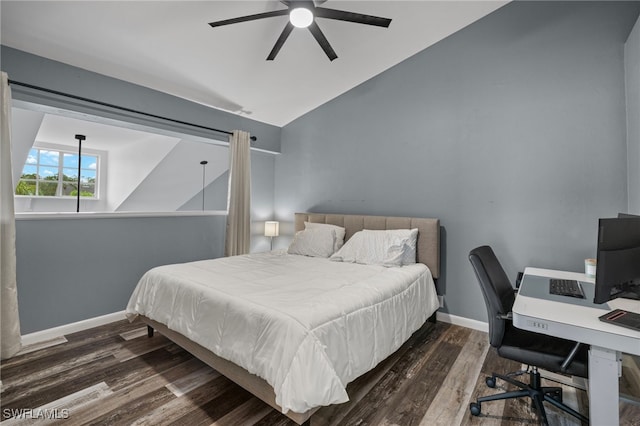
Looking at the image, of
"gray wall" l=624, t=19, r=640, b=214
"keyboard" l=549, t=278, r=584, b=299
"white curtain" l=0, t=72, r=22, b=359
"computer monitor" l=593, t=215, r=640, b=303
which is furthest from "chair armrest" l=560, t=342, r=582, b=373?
"white curtain" l=0, t=72, r=22, b=359

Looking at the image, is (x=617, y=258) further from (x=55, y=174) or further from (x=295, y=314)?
(x=55, y=174)

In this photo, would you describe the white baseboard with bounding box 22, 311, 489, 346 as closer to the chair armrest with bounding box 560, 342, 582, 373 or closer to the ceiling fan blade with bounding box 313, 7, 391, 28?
the chair armrest with bounding box 560, 342, 582, 373

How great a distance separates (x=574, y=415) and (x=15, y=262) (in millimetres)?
4027

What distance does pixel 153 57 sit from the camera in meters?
2.74

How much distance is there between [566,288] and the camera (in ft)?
6.21

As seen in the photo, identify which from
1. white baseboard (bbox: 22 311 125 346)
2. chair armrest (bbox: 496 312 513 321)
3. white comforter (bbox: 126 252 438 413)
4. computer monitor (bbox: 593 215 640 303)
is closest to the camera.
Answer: computer monitor (bbox: 593 215 640 303)

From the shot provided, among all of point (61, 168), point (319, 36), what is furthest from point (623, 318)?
point (61, 168)

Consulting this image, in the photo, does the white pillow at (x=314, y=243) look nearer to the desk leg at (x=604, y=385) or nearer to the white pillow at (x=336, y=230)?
the white pillow at (x=336, y=230)

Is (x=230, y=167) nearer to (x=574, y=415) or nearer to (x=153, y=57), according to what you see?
(x=153, y=57)

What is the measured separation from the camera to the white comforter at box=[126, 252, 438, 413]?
1503mm

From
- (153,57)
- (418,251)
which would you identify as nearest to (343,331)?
(418,251)

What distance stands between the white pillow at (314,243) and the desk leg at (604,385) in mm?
2421

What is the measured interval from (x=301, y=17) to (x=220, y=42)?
1019 mm

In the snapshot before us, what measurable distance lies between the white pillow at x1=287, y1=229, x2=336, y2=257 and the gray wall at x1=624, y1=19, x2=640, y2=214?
2.62 meters
